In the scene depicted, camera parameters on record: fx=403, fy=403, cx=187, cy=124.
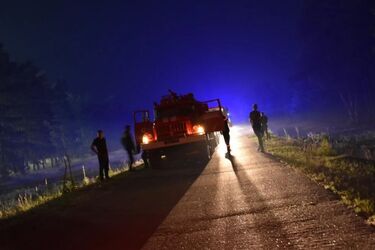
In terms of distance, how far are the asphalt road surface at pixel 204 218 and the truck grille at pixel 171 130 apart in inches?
172

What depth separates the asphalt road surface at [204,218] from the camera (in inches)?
224

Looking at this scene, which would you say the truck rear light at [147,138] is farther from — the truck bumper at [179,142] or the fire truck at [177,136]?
the truck bumper at [179,142]

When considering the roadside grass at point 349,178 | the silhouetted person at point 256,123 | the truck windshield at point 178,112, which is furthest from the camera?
the truck windshield at point 178,112

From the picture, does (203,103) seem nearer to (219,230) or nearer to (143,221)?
(143,221)

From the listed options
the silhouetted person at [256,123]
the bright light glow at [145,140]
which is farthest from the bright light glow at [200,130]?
the silhouetted person at [256,123]

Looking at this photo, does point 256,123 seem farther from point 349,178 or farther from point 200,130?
point 349,178

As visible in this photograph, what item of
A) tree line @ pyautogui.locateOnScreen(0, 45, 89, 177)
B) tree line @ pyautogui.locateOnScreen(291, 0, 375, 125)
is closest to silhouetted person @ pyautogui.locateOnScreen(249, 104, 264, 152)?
tree line @ pyautogui.locateOnScreen(291, 0, 375, 125)

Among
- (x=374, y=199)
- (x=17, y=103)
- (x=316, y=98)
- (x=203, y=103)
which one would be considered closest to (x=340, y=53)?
(x=316, y=98)

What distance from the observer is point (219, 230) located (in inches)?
249

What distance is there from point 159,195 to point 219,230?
13.5 feet

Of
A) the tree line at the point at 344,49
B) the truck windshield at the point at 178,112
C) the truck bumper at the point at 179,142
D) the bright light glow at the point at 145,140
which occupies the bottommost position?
the truck bumper at the point at 179,142

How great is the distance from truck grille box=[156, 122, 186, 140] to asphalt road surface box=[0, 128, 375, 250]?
4.36 meters

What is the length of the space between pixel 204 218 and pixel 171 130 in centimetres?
951

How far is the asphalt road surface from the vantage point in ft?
18.7
